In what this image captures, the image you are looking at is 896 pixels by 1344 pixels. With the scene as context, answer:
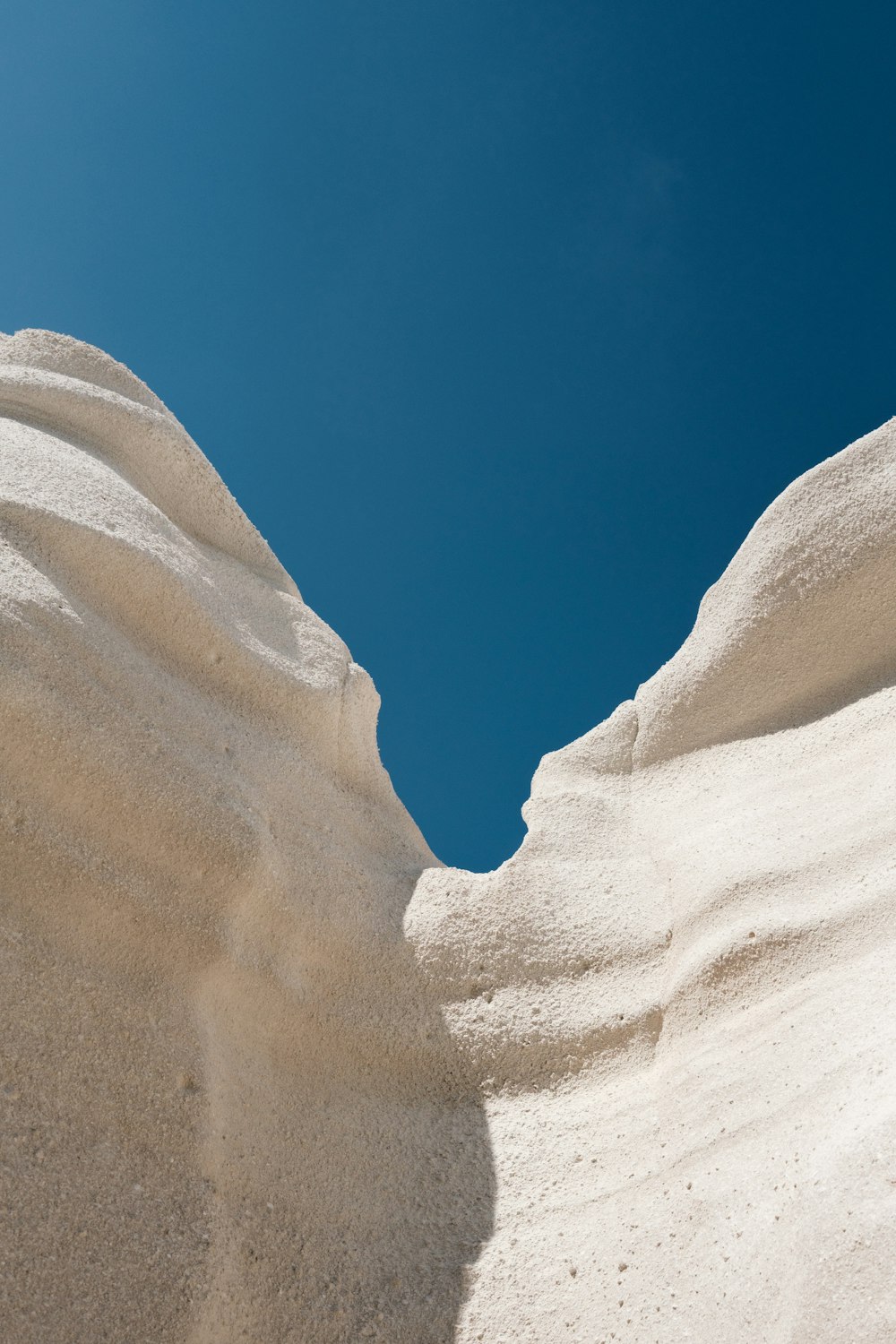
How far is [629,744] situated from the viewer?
439 centimetres

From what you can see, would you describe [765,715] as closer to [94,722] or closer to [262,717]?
[262,717]

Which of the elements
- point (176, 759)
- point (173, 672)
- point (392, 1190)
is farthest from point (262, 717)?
point (392, 1190)

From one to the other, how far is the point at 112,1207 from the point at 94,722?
112 centimetres

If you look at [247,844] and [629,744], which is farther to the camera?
[629,744]

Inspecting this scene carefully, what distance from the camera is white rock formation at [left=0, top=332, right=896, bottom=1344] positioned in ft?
8.36

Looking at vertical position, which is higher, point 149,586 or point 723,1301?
point 723,1301

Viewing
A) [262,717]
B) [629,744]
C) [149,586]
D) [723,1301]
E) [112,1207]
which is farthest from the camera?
[629,744]

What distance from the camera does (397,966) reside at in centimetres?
361

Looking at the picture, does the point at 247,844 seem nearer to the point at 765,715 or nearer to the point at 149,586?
the point at 149,586

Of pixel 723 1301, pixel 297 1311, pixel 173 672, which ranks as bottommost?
pixel 297 1311

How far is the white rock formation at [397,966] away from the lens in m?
2.55

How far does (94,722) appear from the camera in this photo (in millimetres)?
3121

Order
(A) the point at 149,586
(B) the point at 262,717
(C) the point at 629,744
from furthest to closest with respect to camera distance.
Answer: (C) the point at 629,744
(B) the point at 262,717
(A) the point at 149,586

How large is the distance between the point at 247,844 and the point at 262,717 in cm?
69
